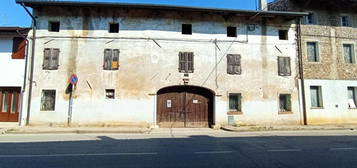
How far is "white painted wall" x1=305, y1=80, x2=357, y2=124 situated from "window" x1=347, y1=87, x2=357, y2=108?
0.38m

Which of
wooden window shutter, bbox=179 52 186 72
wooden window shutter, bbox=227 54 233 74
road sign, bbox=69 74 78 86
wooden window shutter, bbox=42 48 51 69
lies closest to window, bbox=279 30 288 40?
wooden window shutter, bbox=227 54 233 74

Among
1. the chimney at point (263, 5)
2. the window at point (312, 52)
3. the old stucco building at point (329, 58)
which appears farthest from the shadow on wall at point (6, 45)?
the window at point (312, 52)

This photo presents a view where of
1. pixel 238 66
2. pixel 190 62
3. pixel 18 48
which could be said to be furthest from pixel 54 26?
pixel 238 66

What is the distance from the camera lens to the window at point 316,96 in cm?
1750

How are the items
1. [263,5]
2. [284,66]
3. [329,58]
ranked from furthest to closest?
[263,5] < [329,58] < [284,66]

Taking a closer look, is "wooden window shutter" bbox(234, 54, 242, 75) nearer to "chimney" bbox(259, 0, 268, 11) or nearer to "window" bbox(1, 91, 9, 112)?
"chimney" bbox(259, 0, 268, 11)

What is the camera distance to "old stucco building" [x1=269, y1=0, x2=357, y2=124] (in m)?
17.4

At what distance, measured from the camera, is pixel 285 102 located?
1728 cm

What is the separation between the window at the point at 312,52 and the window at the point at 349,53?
2.39m

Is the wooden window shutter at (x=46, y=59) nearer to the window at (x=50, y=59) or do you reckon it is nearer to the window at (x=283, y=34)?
the window at (x=50, y=59)

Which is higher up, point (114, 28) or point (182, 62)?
point (114, 28)

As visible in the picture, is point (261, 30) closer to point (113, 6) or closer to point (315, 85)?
point (315, 85)

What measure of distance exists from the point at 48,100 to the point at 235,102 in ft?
39.6

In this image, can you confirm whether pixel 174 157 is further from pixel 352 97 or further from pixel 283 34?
pixel 352 97
